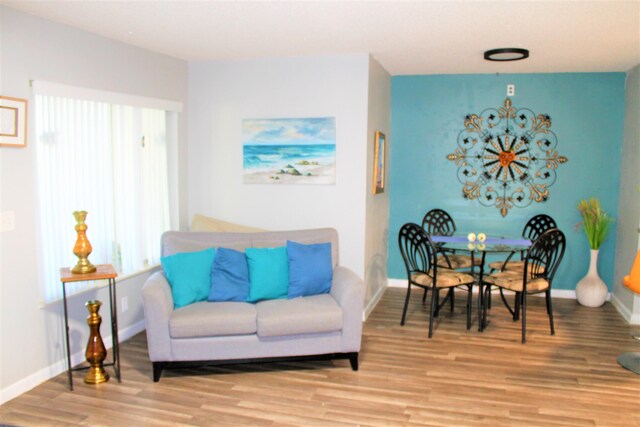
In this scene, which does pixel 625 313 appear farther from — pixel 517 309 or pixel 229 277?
pixel 229 277

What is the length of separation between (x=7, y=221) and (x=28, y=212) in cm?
17

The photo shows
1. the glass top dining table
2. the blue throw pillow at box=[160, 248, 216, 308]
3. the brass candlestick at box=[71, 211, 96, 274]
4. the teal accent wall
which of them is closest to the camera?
the brass candlestick at box=[71, 211, 96, 274]

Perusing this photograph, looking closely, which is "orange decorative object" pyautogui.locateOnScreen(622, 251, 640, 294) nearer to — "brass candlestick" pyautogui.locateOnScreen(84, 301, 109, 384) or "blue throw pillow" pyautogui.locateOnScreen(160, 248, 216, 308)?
"blue throw pillow" pyautogui.locateOnScreen(160, 248, 216, 308)

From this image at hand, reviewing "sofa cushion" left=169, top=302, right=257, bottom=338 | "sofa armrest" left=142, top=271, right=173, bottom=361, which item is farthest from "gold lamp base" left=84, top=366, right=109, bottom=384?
"sofa cushion" left=169, top=302, right=257, bottom=338

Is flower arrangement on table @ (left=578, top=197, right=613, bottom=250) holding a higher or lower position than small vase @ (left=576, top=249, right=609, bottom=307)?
higher

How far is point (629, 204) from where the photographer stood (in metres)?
5.35

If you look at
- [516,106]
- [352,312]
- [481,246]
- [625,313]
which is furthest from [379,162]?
[625,313]

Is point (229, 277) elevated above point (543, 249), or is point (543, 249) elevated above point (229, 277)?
point (543, 249)

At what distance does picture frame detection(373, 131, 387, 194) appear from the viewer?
530cm

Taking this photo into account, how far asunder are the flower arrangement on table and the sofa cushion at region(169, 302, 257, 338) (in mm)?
3644

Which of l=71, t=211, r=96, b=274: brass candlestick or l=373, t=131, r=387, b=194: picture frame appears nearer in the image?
l=71, t=211, r=96, b=274: brass candlestick

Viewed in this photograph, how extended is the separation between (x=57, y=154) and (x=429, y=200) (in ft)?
12.7

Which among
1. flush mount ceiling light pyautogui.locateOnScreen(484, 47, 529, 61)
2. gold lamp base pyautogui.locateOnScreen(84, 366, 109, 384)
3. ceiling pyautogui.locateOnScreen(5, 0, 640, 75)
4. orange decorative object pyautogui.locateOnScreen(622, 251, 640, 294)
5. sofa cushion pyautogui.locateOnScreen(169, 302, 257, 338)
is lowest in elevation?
gold lamp base pyautogui.locateOnScreen(84, 366, 109, 384)

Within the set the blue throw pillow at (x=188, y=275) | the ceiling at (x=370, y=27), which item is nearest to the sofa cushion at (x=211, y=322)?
the blue throw pillow at (x=188, y=275)
